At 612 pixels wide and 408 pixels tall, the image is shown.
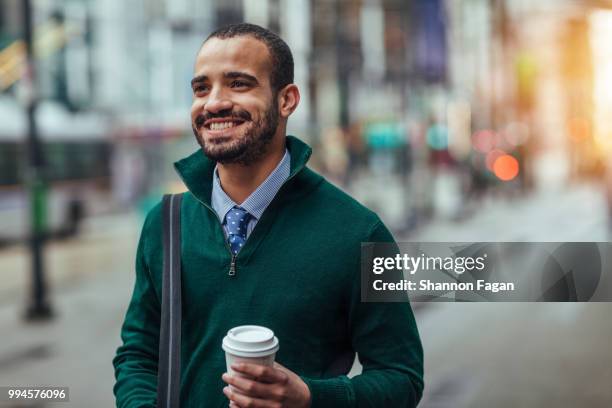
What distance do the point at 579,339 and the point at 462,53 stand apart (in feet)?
100

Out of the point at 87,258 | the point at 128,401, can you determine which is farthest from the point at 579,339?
the point at 87,258

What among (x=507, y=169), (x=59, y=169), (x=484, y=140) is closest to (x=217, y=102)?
(x=59, y=169)

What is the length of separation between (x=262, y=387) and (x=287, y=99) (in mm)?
786

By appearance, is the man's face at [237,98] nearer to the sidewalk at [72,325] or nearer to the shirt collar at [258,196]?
the shirt collar at [258,196]

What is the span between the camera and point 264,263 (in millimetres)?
1855

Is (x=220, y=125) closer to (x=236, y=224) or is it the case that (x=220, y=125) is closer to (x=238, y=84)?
(x=238, y=84)

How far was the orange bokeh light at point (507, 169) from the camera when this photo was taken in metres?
23.1

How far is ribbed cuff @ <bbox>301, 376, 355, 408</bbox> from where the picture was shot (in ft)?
5.59

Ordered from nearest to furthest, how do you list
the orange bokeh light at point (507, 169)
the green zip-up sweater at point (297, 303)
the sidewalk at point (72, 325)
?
the green zip-up sweater at point (297, 303) < the sidewalk at point (72, 325) < the orange bokeh light at point (507, 169)

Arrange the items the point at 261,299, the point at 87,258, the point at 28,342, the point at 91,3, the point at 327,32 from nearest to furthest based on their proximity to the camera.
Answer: the point at 261,299
the point at 28,342
the point at 87,258
the point at 91,3
the point at 327,32

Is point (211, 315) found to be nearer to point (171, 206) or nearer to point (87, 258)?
point (171, 206)

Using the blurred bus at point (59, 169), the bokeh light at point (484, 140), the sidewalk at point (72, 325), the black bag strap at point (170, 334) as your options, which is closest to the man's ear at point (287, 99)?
the black bag strap at point (170, 334)

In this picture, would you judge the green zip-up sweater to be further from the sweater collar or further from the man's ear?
the man's ear

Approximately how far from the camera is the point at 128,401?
189 centimetres
